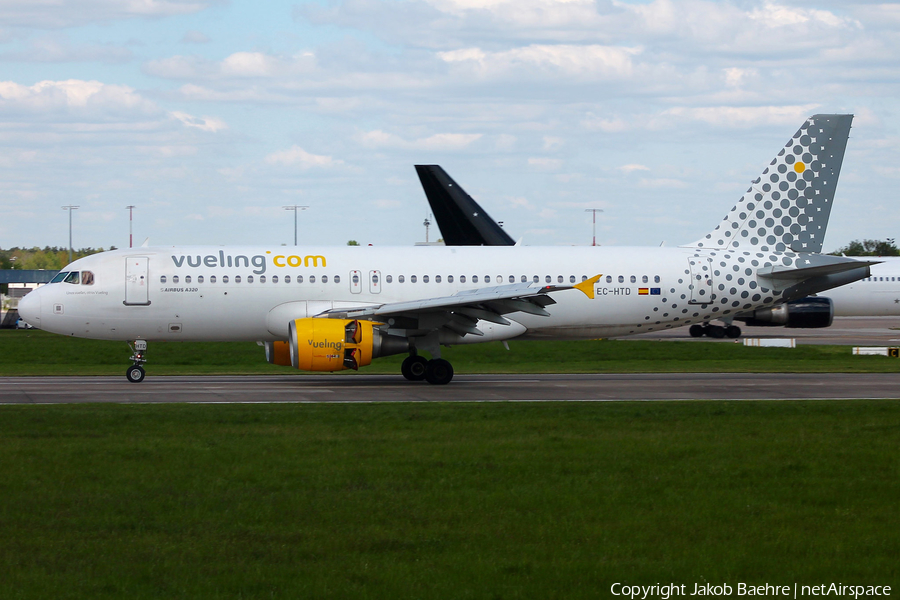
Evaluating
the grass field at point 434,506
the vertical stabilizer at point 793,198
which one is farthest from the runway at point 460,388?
the grass field at point 434,506

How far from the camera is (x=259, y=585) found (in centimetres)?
751

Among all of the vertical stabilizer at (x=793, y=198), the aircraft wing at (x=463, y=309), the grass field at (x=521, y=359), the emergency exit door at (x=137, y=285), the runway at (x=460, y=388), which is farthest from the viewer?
the grass field at (x=521, y=359)

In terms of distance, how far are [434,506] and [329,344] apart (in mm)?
12609

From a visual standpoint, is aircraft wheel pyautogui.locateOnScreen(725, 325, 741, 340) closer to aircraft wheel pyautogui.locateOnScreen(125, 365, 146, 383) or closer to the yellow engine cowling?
the yellow engine cowling

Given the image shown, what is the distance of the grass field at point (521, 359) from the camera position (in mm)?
30281

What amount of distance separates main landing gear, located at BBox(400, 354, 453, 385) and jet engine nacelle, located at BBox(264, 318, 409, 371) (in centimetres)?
200

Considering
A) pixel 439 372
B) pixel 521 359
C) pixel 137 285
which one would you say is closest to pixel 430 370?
pixel 439 372

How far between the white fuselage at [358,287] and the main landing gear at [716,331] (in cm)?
2106

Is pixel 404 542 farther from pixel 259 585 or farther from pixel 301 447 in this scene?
pixel 301 447

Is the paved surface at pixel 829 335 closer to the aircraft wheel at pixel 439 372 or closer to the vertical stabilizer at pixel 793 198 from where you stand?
the vertical stabilizer at pixel 793 198

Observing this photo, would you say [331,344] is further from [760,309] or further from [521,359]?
[760,309]

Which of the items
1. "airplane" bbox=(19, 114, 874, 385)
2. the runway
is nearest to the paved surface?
"airplane" bbox=(19, 114, 874, 385)

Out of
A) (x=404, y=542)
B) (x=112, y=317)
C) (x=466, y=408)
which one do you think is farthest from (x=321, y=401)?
(x=404, y=542)

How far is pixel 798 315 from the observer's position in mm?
50562
